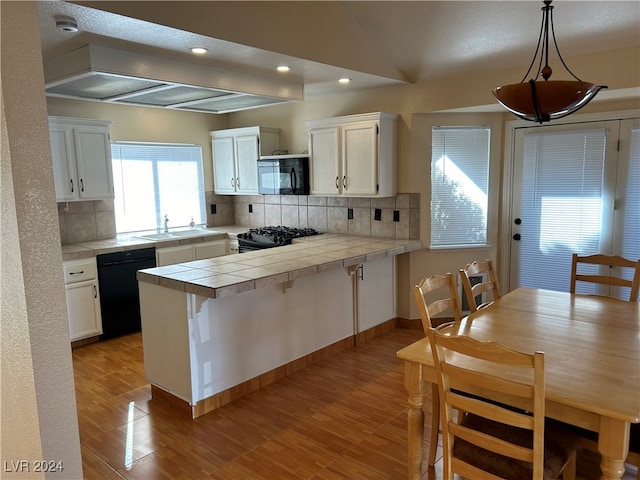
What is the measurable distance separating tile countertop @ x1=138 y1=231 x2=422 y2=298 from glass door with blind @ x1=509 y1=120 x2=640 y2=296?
3.70 ft

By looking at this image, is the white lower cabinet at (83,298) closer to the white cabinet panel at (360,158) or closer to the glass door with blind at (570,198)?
the white cabinet panel at (360,158)

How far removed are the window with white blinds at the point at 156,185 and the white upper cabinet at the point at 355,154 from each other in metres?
1.85

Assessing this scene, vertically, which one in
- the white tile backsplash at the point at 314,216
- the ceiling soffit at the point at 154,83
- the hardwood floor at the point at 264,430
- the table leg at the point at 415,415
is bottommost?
the hardwood floor at the point at 264,430

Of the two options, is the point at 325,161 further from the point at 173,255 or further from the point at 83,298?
the point at 83,298

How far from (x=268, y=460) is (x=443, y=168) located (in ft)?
10.4

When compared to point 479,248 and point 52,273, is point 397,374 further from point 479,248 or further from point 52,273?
point 52,273

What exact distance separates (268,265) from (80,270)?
77.2 inches

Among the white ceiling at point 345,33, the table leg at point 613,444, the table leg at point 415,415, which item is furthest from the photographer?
the white ceiling at point 345,33

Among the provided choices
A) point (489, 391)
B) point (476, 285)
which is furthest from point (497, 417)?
point (476, 285)

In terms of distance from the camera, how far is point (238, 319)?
3.20 meters

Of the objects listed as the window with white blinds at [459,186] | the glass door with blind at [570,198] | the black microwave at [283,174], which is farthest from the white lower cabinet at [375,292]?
the glass door with blind at [570,198]

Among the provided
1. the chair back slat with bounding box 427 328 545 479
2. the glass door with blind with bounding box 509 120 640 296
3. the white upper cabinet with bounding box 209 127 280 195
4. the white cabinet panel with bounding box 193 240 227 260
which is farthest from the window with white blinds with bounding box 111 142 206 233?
the chair back slat with bounding box 427 328 545 479

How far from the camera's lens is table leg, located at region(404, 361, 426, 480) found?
2.02 meters

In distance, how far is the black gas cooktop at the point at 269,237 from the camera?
464cm
